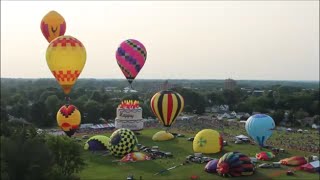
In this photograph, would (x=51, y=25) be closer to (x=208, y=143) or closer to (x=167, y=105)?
(x=167, y=105)

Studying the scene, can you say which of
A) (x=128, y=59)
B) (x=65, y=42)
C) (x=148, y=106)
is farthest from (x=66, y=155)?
(x=148, y=106)

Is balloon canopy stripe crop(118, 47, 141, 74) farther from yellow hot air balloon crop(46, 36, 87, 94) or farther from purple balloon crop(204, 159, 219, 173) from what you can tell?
purple balloon crop(204, 159, 219, 173)

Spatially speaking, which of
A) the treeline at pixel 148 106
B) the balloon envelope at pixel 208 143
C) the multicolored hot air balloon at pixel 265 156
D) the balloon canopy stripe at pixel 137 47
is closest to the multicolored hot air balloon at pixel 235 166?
the multicolored hot air balloon at pixel 265 156

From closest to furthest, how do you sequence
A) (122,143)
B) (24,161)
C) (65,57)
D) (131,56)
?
(24,161)
(65,57)
(122,143)
(131,56)

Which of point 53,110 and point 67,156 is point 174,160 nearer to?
point 67,156

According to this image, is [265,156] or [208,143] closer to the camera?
[265,156]

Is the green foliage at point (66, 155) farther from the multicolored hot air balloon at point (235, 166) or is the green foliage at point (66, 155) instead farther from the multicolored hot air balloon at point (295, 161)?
the multicolored hot air balloon at point (295, 161)
